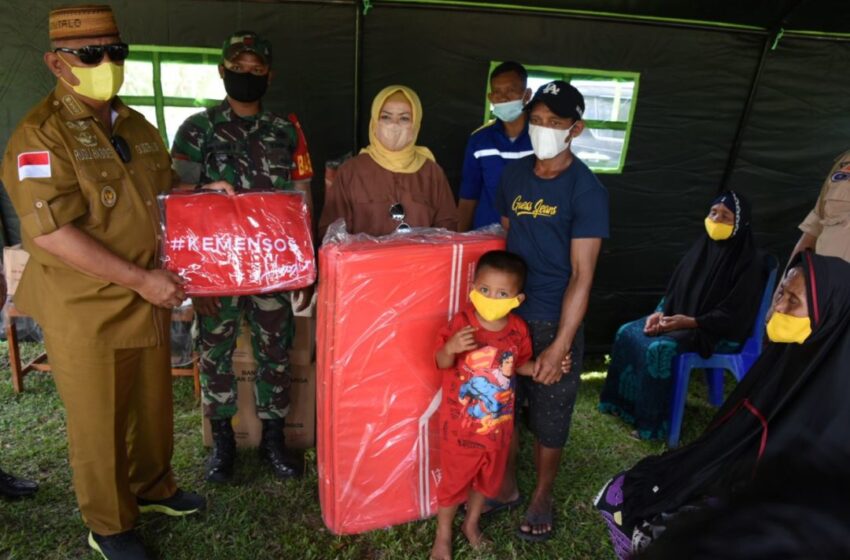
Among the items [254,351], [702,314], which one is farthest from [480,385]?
[702,314]

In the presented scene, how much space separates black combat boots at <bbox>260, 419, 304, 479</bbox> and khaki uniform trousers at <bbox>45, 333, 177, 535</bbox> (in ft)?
1.80

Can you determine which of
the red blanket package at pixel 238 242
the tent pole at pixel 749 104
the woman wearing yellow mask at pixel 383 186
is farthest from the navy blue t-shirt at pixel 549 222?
the tent pole at pixel 749 104

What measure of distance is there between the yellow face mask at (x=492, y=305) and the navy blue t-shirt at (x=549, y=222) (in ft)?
0.85

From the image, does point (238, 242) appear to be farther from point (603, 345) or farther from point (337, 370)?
point (603, 345)

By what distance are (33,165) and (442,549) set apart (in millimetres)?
2046

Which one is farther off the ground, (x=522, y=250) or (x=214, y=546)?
(x=522, y=250)

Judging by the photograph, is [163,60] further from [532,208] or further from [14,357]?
[532,208]

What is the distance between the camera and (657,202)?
4.27 metres

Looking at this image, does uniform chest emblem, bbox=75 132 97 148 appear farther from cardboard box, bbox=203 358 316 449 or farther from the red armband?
cardboard box, bbox=203 358 316 449

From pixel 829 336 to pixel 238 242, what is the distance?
6.83 feet

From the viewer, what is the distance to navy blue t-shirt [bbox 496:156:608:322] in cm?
214

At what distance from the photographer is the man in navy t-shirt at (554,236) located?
2150 millimetres

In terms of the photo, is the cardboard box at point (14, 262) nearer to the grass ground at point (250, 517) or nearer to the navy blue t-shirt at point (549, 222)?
the grass ground at point (250, 517)

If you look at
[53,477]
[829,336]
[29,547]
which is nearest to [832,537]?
[829,336]
